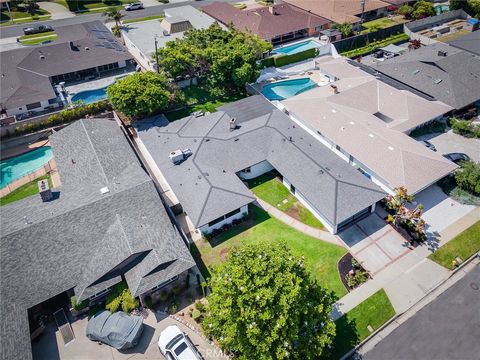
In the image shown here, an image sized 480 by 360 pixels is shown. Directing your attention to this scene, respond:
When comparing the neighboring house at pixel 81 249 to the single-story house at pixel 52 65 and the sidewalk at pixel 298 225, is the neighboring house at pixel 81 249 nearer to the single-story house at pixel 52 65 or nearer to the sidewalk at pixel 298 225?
the sidewalk at pixel 298 225

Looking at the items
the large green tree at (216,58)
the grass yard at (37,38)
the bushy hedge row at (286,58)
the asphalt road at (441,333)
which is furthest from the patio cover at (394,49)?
the grass yard at (37,38)

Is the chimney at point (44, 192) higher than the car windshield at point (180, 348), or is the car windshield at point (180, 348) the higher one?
the chimney at point (44, 192)

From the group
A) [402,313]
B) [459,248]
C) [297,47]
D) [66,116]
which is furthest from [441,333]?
[297,47]

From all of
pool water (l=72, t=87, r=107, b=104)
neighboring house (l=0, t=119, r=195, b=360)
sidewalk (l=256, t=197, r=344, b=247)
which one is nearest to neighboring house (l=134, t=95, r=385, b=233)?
sidewalk (l=256, t=197, r=344, b=247)

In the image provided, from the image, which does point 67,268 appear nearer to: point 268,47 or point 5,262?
point 5,262

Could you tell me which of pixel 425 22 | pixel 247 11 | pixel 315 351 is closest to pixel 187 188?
pixel 315 351

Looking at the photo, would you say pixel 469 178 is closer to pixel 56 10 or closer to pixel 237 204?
pixel 237 204
